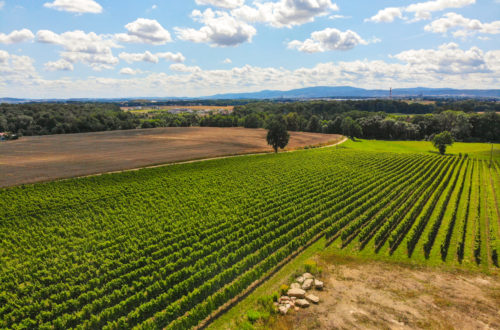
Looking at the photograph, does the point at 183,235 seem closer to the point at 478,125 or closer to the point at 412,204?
the point at 412,204

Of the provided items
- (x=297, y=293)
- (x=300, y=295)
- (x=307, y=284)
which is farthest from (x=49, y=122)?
(x=300, y=295)

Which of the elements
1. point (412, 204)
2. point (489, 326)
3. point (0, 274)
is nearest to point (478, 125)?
point (412, 204)

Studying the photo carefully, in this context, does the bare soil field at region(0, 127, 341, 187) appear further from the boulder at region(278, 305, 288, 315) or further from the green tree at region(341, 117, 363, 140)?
the boulder at region(278, 305, 288, 315)

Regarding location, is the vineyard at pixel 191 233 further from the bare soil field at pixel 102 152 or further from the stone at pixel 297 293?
the bare soil field at pixel 102 152

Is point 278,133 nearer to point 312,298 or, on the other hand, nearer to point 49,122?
point 312,298

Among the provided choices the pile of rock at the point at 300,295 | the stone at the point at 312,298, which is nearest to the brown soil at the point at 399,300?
the stone at the point at 312,298
